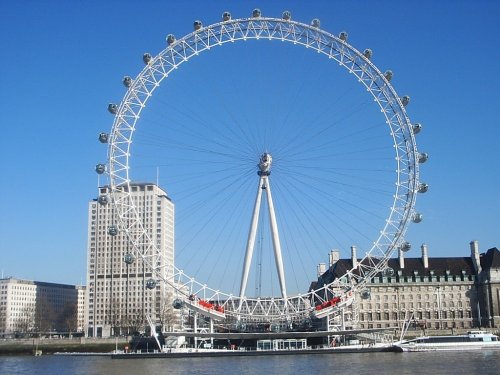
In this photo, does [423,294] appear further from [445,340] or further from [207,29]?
[207,29]

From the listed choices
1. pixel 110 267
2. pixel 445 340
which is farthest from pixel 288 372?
pixel 110 267

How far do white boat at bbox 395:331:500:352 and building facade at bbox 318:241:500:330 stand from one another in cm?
2459

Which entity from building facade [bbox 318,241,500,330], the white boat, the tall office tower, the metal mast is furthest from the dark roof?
the tall office tower

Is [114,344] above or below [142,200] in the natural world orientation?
below

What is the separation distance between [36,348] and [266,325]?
50179 mm

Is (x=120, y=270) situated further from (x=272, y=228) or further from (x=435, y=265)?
(x=272, y=228)

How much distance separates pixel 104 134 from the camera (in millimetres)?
71750

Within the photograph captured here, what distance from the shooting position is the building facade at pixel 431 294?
11650 centimetres

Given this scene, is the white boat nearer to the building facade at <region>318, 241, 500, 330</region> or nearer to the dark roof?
the building facade at <region>318, 241, 500, 330</region>

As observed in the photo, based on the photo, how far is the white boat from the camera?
87375 mm

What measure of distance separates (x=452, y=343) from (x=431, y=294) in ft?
99.0

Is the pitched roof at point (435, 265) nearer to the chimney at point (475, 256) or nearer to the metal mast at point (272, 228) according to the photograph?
the chimney at point (475, 256)

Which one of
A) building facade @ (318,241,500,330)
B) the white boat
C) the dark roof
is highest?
the dark roof

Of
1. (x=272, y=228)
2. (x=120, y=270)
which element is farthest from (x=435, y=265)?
(x=120, y=270)
